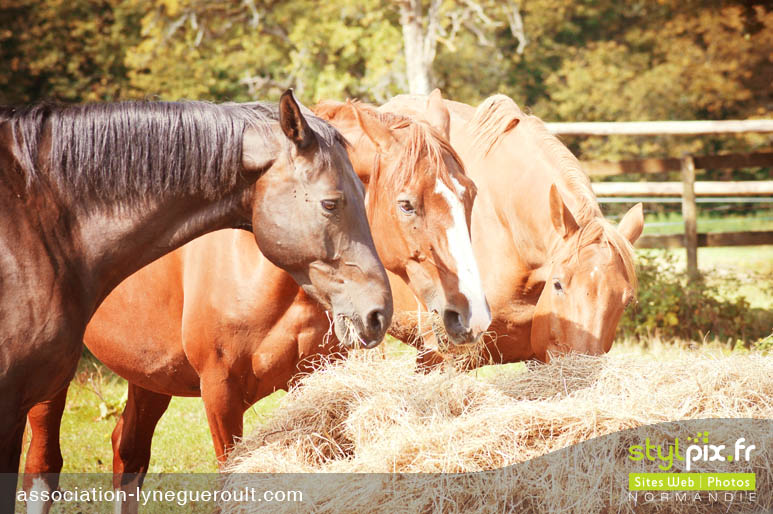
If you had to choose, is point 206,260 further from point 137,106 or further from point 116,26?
point 116,26

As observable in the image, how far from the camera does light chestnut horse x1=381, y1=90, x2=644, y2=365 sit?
3.57m

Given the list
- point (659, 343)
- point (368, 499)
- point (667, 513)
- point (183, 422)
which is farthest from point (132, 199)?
point (659, 343)

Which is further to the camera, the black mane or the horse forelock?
the horse forelock

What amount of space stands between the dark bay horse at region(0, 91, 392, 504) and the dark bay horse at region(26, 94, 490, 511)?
1.67 feet

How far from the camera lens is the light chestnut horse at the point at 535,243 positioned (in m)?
3.57

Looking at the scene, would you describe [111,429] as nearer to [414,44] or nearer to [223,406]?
[223,406]

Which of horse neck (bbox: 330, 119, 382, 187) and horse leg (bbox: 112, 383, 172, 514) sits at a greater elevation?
horse neck (bbox: 330, 119, 382, 187)

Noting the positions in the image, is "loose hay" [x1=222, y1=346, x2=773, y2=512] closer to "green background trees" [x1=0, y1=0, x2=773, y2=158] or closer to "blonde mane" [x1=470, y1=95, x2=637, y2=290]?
"blonde mane" [x1=470, y1=95, x2=637, y2=290]

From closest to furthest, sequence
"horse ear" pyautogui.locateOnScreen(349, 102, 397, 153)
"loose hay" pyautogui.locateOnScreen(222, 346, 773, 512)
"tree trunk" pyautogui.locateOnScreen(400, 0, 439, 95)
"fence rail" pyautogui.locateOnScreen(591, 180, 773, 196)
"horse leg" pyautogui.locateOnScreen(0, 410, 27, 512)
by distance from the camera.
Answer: "horse leg" pyautogui.locateOnScreen(0, 410, 27, 512), "loose hay" pyautogui.locateOnScreen(222, 346, 773, 512), "horse ear" pyautogui.locateOnScreen(349, 102, 397, 153), "fence rail" pyautogui.locateOnScreen(591, 180, 773, 196), "tree trunk" pyautogui.locateOnScreen(400, 0, 439, 95)

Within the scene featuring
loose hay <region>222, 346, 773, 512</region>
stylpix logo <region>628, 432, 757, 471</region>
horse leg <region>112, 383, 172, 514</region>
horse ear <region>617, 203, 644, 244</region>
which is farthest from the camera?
horse leg <region>112, 383, 172, 514</region>

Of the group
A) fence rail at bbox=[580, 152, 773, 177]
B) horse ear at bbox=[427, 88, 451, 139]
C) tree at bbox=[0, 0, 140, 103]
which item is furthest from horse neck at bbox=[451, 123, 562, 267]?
tree at bbox=[0, 0, 140, 103]

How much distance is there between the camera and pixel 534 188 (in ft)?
13.7

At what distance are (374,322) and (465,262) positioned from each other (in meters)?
0.58

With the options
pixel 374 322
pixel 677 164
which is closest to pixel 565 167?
pixel 374 322
